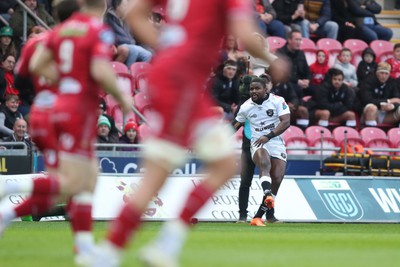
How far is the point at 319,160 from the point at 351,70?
15.1 feet

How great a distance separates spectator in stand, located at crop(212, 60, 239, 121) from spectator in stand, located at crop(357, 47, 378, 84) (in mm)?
4050

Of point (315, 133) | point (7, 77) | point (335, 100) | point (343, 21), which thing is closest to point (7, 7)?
point (7, 77)

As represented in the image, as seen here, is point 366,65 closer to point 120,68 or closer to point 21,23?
point 120,68

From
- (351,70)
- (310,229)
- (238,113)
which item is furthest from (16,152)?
(351,70)

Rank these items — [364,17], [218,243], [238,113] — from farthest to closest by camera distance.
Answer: [364,17], [238,113], [218,243]

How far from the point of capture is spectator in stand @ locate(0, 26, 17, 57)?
21.8 metres

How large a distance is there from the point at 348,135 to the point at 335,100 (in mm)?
1098

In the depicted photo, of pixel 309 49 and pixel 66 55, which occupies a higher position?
pixel 66 55

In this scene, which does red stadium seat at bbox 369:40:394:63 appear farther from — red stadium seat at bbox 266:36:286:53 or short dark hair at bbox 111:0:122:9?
short dark hair at bbox 111:0:122:9

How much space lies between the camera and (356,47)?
2736 cm

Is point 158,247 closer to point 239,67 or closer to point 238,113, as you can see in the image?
point 238,113

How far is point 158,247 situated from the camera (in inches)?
297

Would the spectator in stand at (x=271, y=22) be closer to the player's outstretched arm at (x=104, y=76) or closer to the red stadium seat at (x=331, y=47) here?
the red stadium seat at (x=331, y=47)

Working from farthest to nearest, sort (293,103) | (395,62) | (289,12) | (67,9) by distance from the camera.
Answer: (289,12)
(395,62)
(293,103)
(67,9)
